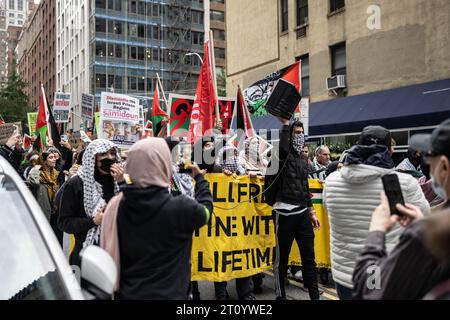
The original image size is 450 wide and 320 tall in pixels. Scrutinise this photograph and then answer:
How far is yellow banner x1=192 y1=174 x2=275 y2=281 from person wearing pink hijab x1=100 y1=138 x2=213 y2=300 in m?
3.09

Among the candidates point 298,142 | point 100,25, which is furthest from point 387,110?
point 100,25

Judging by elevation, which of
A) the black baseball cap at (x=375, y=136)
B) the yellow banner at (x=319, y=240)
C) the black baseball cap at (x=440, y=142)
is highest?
the black baseball cap at (x=375, y=136)

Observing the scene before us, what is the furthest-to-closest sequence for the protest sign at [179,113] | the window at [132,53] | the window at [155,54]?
1. the window at [155,54]
2. the window at [132,53]
3. the protest sign at [179,113]

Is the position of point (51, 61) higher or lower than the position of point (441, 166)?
higher

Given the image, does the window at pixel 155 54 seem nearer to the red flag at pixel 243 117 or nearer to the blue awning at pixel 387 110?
the blue awning at pixel 387 110

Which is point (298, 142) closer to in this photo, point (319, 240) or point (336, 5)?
point (319, 240)

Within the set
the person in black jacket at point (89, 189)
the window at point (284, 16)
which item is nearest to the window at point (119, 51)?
the window at point (284, 16)

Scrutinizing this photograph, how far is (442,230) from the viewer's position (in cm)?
138

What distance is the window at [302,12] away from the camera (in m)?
22.1

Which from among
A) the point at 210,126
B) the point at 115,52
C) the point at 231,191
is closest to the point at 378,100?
the point at 210,126

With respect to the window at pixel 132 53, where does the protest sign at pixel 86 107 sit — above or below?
below

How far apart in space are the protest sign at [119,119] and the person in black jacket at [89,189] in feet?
18.0

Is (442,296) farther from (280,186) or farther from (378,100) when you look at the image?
(378,100)
